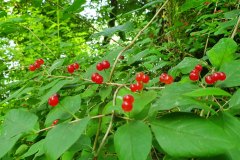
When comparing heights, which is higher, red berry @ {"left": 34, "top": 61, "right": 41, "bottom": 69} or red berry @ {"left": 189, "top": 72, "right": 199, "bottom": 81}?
red berry @ {"left": 34, "top": 61, "right": 41, "bottom": 69}

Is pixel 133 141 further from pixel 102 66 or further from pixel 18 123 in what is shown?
pixel 102 66

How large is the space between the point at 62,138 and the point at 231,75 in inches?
19.7

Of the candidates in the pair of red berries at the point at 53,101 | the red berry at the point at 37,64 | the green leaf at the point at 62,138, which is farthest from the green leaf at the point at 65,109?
the red berry at the point at 37,64

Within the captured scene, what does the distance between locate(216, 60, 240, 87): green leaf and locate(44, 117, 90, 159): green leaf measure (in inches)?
15.9

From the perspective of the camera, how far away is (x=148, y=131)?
69cm

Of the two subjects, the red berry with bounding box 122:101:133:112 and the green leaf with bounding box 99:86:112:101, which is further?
the green leaf with bounding box 99:86:112:101

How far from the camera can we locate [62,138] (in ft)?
2.37

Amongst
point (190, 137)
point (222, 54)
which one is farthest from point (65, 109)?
point (222, 54)

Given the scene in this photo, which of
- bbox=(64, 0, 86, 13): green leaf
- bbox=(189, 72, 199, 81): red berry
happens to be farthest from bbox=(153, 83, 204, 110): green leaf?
bbox=(64, 0, 86, 13): green leaf

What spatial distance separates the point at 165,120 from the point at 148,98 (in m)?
0.08

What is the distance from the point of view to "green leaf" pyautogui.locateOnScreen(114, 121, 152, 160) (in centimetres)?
66

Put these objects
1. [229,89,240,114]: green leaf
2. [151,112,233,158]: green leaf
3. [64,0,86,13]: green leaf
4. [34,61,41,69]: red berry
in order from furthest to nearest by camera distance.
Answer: [34,61,41,69]: red berry → [64,0,86,13]: green leaf → [229,89,240,114]: green leaf → [151,112,233,158]: green leaf

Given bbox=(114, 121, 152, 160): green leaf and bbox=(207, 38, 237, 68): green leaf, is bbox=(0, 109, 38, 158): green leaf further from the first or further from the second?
bbox=(207, 38, 237, 68): green leaf

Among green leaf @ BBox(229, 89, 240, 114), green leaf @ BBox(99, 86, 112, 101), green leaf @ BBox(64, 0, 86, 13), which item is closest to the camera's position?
green leaf @ BBox(229, 89, 240, 114)
